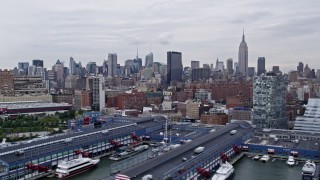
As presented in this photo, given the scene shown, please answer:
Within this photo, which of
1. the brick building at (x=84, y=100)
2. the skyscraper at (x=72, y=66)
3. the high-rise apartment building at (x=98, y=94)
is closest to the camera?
the high-rise apartment building at (x=98, y=94)

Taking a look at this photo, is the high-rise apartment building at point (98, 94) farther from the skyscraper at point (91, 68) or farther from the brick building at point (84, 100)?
the skyscraper at point (91, 68)

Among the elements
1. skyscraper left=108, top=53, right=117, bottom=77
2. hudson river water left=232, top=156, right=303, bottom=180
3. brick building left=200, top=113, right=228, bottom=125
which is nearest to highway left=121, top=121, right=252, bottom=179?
hudson river water left=232, top=156, right=303, bottom=180

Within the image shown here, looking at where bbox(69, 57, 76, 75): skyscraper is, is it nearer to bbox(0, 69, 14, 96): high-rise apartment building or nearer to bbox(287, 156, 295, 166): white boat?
bbox(0, 69, 14, 96): high-rise apartment building

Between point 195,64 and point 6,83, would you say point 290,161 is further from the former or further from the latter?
point 195,64

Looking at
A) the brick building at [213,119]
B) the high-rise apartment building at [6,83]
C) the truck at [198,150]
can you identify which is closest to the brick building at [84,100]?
the high-rise apartment building at [6,83]

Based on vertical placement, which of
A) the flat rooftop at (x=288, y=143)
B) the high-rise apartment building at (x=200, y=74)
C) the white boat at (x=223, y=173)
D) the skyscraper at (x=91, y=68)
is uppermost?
the skyscraper at (x=91, y=68)
